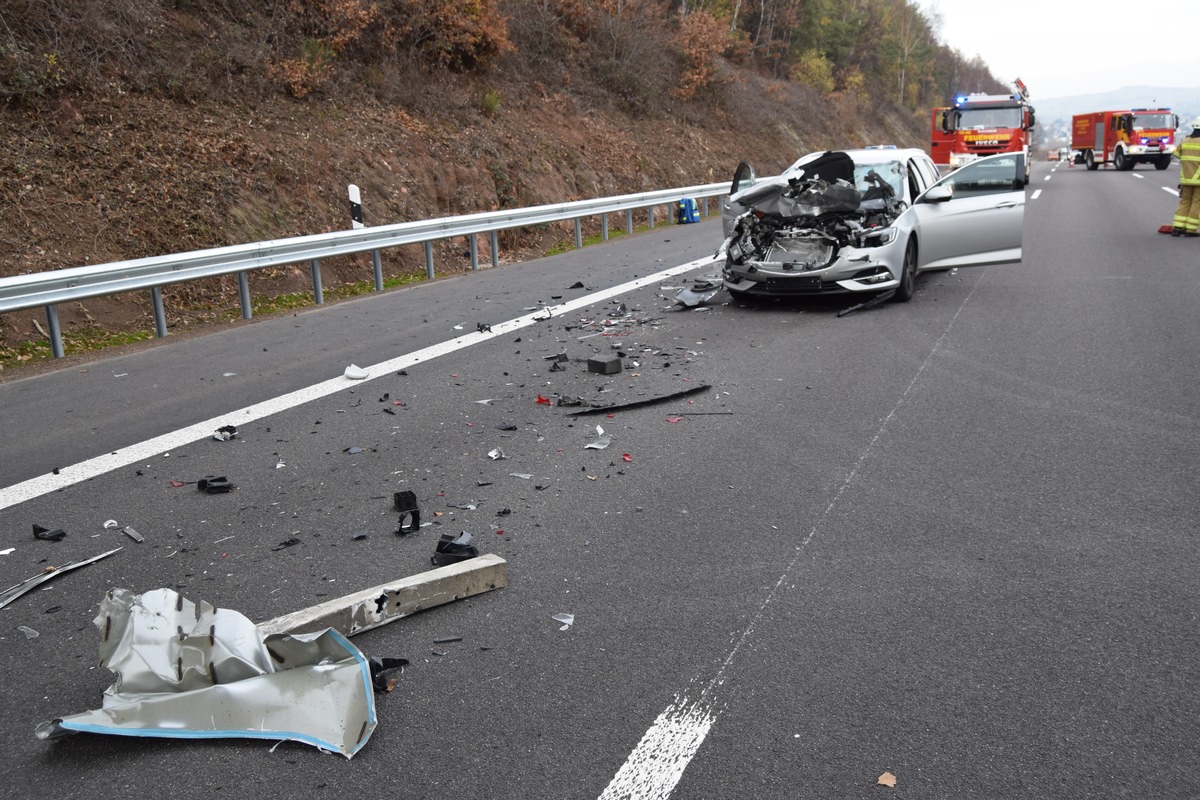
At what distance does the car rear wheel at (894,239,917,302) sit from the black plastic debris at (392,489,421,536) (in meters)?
7.19

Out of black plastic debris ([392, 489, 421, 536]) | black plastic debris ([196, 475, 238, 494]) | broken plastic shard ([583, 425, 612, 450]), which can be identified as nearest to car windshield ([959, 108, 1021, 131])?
broken plastic shard ([583, 425, 612, 450])

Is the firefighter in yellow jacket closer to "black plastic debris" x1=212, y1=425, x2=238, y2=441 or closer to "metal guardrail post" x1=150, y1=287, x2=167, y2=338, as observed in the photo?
"metal guardrail post" x1=150, y1=287, x2=167, y2=338

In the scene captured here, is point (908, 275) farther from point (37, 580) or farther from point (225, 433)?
point (37, 580)

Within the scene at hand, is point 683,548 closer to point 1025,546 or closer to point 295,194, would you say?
point 1025,546

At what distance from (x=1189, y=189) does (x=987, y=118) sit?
16045 mm

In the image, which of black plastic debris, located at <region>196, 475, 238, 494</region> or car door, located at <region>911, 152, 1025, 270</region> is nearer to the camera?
black plastic debris, located at <region>196, 475, 238, 494</region>

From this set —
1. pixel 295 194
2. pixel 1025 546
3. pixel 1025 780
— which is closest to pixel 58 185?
pixel 295 194

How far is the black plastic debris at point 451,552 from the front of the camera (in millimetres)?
4465

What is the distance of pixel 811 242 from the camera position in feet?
34.2

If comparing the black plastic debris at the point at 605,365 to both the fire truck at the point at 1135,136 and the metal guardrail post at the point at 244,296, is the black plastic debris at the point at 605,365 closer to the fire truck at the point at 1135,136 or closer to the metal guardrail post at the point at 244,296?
the metal guardrail post at the point at 244,296

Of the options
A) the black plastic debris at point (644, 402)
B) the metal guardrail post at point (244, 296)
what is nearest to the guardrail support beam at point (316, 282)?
the metal guardrail post at point (244, 296)

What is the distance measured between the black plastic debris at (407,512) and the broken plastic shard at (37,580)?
4.37 ft

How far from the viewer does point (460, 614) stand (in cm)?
402

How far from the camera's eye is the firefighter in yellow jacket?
51.6 feet
